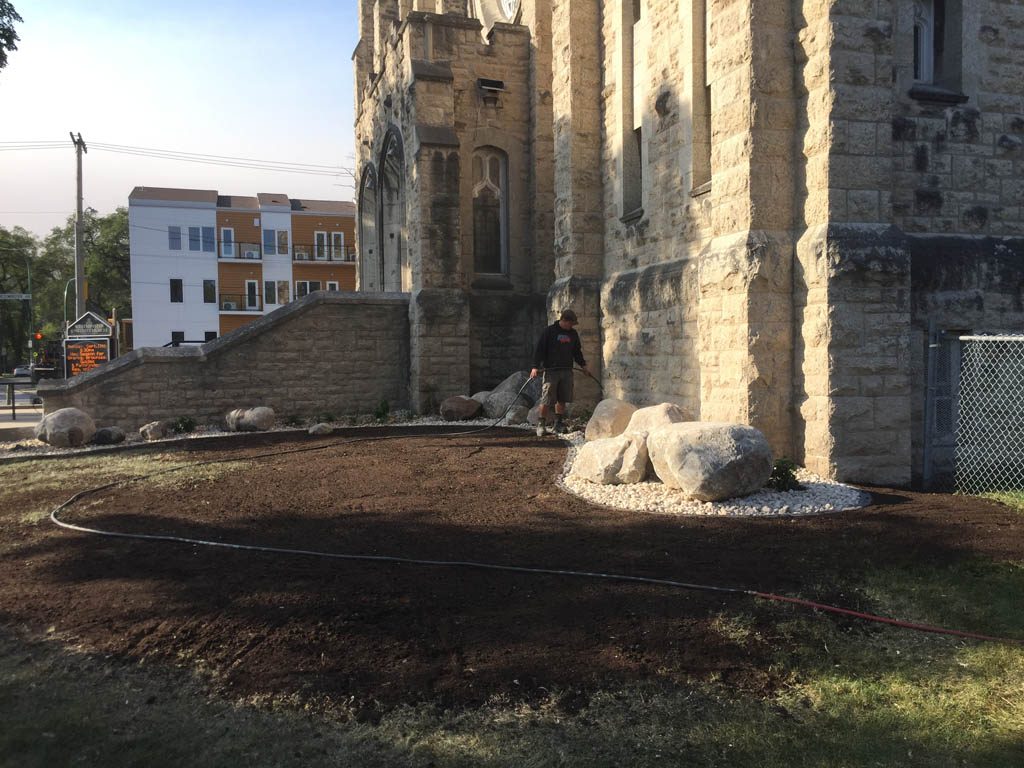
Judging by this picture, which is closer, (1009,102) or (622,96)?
(1009,102)

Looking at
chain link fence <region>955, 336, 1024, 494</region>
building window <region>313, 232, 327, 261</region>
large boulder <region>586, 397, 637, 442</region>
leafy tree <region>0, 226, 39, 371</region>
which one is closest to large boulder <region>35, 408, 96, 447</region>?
large boulder <region>586, 397, 637, 442</region>

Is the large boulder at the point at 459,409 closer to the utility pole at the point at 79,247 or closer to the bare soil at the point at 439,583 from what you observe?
the bare soil at the point at 439,583

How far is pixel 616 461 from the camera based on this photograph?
7414mm

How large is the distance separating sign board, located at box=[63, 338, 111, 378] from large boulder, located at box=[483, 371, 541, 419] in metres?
9.23

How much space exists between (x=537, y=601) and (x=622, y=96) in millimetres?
8991

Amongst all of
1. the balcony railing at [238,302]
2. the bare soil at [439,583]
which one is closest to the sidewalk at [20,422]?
the bare soil at [439,583]

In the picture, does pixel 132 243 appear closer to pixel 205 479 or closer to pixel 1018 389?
pixel 205 479

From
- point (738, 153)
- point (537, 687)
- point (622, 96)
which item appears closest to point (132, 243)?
point (622, 96)

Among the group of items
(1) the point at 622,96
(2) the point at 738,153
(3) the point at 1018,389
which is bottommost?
(3) the point at 1018,389

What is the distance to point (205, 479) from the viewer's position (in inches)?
339

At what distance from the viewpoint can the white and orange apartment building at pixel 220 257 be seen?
46.1 meters

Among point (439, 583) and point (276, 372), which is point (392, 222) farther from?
point (439, 583)

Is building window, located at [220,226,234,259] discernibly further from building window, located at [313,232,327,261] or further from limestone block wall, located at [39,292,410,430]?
limestone block wall, located at [39,292,410,430]

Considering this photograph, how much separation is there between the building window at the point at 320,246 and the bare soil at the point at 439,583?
43141 millimetres
